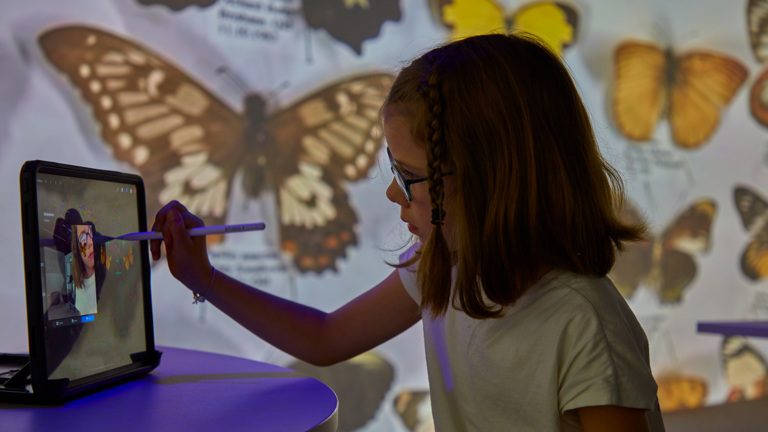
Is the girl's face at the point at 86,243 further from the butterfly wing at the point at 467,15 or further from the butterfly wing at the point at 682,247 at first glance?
the butterfly wing at the point at 682,247

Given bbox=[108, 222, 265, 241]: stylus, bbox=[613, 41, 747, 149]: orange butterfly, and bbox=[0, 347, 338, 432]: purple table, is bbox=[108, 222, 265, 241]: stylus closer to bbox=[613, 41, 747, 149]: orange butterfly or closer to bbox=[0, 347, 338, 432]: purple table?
bbox=[0, 347, 338, 432]: purple table

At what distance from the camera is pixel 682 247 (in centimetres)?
Result: 282

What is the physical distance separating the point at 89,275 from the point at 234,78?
51.6 inches

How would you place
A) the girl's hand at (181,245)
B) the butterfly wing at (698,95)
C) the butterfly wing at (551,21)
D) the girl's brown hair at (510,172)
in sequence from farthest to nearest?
the butterfly wing at (698,95) < the butterfly wing at (551,21) < the girl's hand at (181,245) < the girl's brown hair at (510,172)

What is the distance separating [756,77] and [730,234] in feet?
2.24

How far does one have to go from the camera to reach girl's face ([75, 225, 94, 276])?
31.1 inches

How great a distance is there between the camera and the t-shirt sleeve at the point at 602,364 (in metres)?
0.71

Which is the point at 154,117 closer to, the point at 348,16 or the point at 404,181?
the point at 348,16

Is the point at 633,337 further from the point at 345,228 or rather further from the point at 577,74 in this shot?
the point at 577,74

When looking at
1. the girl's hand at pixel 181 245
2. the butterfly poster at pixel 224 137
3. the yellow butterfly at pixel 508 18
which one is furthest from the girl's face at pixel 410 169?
the yellow butterfly at pixel 508 18

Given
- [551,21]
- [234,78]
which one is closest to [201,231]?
[234,78]

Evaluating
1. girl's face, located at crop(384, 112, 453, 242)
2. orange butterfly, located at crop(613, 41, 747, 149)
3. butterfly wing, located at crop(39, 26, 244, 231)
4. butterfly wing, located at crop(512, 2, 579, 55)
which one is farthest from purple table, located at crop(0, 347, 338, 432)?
orange butterfly, located at crop(613, 41, 747, 149)

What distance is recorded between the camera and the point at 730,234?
2.94 meters

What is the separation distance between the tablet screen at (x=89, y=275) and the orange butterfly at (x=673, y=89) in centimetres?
220
